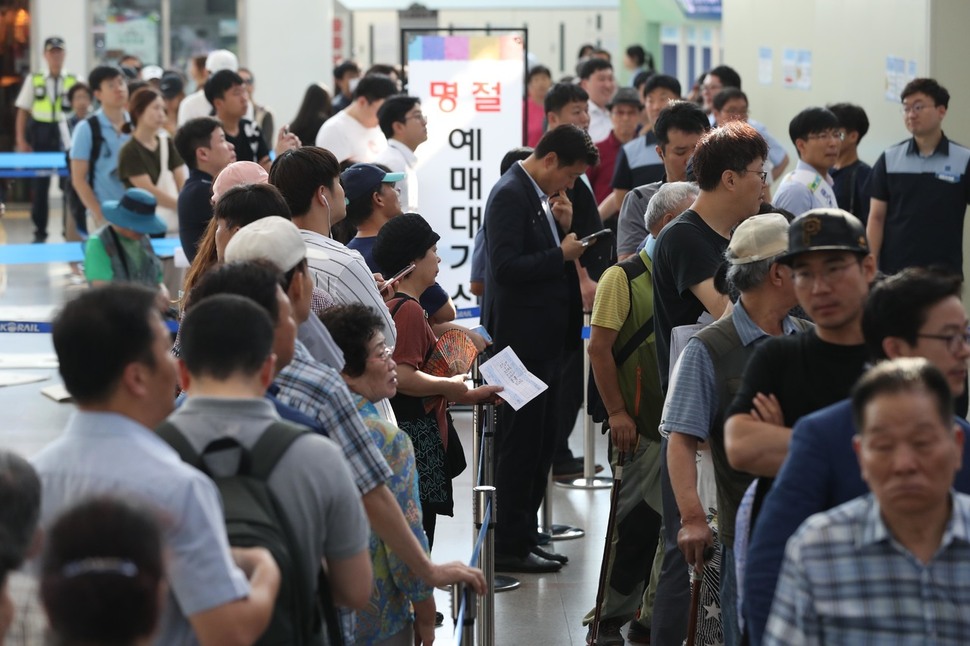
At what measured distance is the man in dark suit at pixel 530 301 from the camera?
5922mm

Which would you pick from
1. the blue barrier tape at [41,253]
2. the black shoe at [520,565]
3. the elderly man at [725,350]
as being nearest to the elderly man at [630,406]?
the black shoe at [520,565]

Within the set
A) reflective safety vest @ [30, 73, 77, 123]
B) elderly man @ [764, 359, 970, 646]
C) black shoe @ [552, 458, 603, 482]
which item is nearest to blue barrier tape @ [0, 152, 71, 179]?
reflective safety vest @ [30, 73, 77, 123]

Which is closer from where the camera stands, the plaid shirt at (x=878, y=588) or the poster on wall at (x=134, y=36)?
the plaid shirt at (x=878, y=588)

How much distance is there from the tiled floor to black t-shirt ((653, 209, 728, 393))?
3.88 feet

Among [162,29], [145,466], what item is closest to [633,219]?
[145,466]

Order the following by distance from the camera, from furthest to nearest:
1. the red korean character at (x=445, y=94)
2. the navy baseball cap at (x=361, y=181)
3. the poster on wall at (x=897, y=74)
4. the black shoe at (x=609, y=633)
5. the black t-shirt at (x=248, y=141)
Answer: the poster on wall at (x=897, y=74)
the red korean character at (x=445, y=94)
the black t-shirt at (x=248, y=141)
the navy baseball cap at (x=361, y=181)
the black shoe at (x=609, y=633)

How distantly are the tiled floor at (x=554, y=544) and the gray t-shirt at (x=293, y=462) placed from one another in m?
1.85

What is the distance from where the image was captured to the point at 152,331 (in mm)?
2453

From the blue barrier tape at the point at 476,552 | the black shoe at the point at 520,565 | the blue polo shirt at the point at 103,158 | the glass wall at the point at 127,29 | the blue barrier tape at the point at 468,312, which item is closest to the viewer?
the blue barrier tape at the point at 476,552

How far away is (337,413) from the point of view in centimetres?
306

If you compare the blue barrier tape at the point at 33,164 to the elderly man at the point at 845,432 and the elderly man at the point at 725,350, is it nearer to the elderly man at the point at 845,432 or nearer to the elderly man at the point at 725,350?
the elderly man at the point at 725,350

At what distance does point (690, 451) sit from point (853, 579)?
135 centimetres

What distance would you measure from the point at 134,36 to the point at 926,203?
18.1 m

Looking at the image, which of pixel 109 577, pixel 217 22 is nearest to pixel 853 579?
pixel 109 577
